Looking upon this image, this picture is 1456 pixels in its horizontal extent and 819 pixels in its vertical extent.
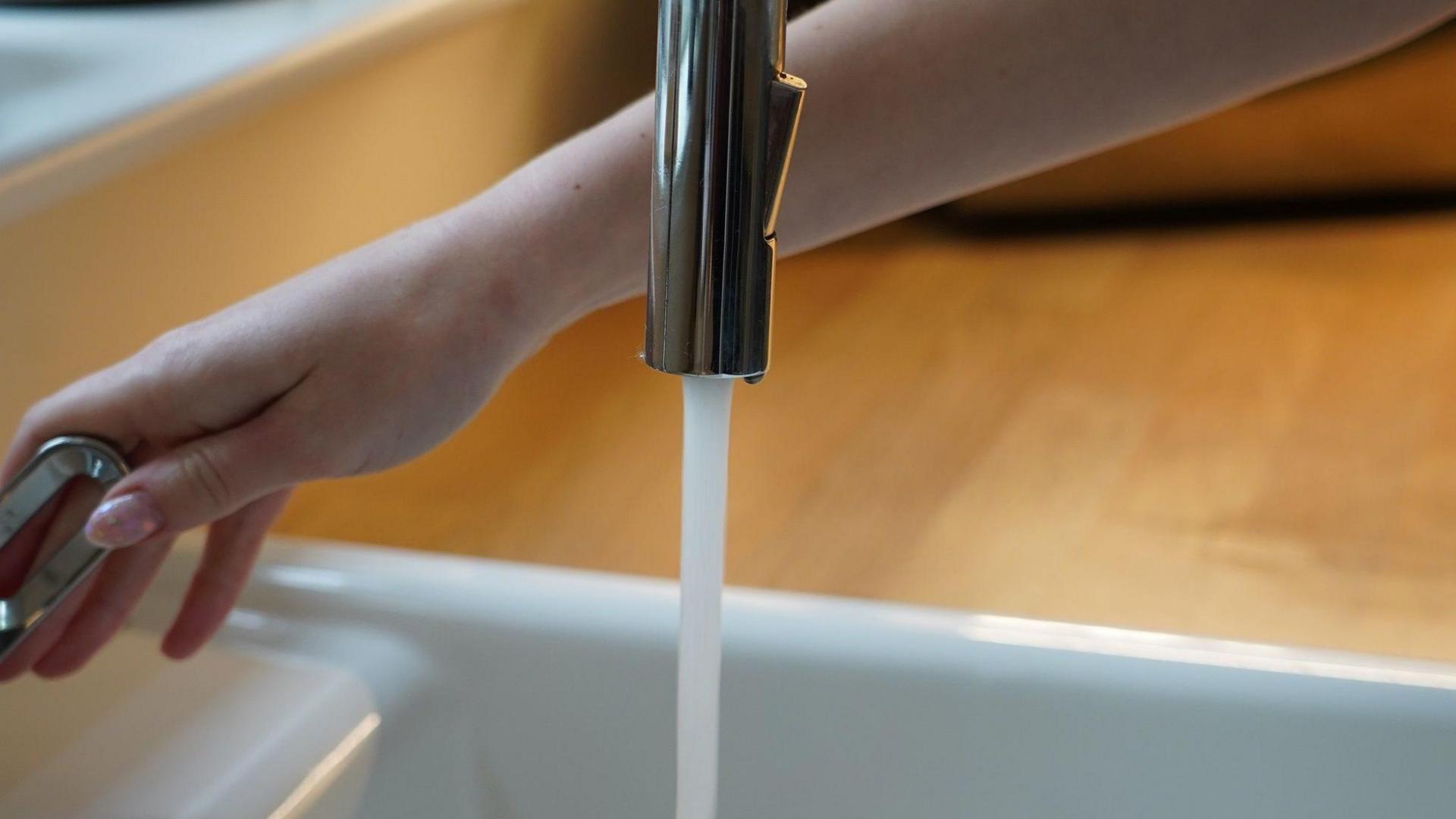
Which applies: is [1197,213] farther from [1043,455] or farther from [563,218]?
[563,218]

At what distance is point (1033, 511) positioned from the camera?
3.04ft

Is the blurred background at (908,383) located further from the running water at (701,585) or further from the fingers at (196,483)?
the running water at (701,585)

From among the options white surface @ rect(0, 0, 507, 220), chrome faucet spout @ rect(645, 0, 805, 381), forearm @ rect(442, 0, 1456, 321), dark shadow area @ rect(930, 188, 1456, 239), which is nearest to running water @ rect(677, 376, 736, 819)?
chrome faucet spout @ rect(645, 0, 805, 381)

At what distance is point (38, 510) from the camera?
1.58 ft

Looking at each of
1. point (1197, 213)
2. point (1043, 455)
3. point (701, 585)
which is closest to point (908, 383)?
point (1043, 455)

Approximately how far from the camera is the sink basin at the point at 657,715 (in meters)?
0.48

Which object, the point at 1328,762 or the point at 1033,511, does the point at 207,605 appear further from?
the point at 1033,511

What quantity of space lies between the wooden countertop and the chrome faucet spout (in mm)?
530

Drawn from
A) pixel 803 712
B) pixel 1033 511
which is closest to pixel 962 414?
pixel 1033 511

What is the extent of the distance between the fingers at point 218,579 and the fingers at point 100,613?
0.02 m

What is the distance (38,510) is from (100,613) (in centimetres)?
5

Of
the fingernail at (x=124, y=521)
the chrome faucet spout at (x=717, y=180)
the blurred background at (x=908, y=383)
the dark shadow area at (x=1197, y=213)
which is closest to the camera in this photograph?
the chrome faucet spout at (x=717, y=180)

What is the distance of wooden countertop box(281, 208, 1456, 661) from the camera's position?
2.76 feet

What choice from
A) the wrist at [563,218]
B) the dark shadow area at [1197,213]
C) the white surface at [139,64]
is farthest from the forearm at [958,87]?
the dark shadow area at [1197,213]
